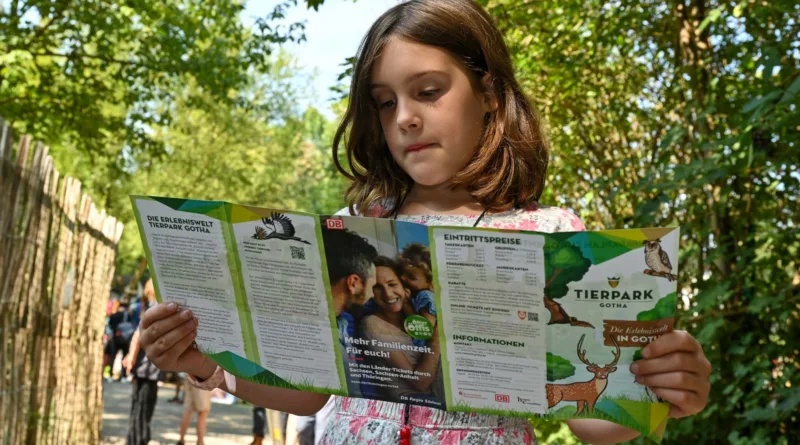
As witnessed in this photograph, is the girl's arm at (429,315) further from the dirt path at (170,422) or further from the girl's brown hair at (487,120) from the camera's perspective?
the dirt path at (170,422)

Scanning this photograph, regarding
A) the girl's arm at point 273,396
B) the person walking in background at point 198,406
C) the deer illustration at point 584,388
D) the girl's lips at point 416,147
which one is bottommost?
the person walking in background at point 198,406

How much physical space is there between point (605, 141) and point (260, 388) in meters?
6.03

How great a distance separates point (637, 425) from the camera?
1.64 meters

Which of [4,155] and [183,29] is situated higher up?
[183,29]

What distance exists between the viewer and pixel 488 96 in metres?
2.14

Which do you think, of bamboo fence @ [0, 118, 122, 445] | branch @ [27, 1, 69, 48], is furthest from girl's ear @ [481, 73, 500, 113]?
branch @ [27, 1, 69, 48]

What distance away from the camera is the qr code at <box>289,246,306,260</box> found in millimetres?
1731

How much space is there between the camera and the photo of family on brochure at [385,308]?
1.67 metres

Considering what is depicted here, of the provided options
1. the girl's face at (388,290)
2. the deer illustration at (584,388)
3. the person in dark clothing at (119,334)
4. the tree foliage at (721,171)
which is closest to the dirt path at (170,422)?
the person in dark clothing at (119,334)

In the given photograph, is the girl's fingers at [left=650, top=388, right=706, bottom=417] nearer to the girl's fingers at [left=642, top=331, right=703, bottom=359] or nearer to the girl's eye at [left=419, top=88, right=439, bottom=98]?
the girl's fingers at [left=642, top=331, right=703, bottom=359]

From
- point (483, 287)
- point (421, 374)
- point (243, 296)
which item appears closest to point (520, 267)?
point (483, 287)

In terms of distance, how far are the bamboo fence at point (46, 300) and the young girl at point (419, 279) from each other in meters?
3.75

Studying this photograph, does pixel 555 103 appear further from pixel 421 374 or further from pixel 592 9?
pixel 421 374

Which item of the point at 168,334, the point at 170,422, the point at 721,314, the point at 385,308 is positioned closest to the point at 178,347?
the point at 168,334
